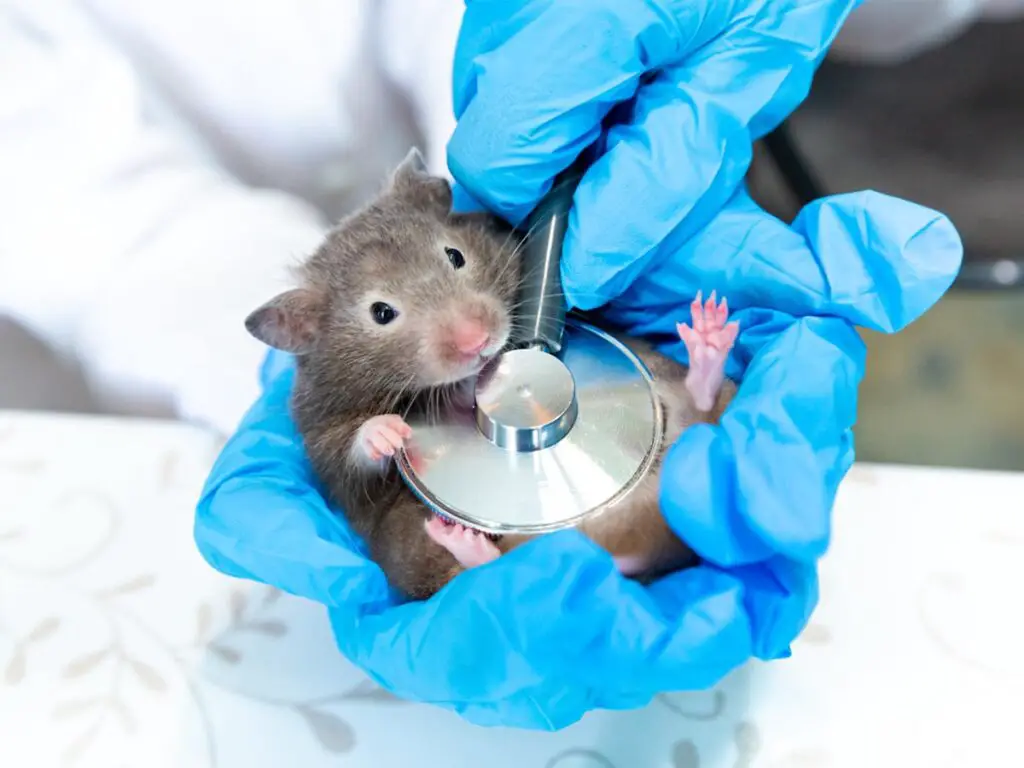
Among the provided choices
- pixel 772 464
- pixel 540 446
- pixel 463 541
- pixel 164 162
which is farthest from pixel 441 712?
pixel 164 162

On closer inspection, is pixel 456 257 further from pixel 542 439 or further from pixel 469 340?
pixel 542 439

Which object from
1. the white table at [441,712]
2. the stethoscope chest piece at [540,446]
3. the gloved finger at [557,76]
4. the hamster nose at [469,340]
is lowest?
the white table at [441,712]

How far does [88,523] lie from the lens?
3.61 ft

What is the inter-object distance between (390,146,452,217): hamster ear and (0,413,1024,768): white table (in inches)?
19.8

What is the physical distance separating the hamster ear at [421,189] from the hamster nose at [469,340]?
22 cm

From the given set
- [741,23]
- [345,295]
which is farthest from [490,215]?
[741,23]

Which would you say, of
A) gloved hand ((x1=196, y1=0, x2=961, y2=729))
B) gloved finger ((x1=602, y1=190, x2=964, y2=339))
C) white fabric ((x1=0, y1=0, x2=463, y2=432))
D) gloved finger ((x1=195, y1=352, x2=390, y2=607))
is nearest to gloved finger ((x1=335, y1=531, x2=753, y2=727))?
gloved hand ((x1=196, y1=0, x2=961, y2=729))

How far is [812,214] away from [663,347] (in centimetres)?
24

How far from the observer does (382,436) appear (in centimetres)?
90

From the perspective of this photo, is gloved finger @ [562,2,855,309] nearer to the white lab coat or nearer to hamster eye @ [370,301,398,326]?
hamster eye @ [370,301,398,326]

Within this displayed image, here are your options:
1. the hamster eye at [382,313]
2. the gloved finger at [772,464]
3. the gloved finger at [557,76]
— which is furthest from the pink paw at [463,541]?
the gloved finger at [557,76]

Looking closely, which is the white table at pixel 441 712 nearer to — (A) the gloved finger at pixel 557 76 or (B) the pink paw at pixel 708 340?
(B) the pink paw at pixel 708 340

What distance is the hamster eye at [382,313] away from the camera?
3.37 feet

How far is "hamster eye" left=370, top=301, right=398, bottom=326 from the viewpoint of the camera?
1.03 m
